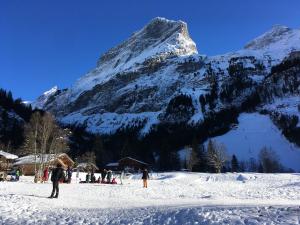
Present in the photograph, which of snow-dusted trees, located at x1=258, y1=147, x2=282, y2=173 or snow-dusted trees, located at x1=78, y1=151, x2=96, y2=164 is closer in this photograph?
snow-dusted trees, located at x1=78, y1=151, x2=96, y2=164

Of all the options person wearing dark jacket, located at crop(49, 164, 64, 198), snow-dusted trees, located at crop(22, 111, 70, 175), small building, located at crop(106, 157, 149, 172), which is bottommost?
person wearing dark jacket, located at crop(49, 164, 64, 198)

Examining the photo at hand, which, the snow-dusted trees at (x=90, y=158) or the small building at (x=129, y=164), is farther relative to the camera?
the small building at (x=129, y=164)

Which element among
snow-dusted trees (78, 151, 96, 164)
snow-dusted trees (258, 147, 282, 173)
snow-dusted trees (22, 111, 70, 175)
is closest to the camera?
snow-dusted trees (22, 111, 70, 175)

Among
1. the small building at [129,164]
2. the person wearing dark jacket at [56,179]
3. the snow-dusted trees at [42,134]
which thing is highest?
the small building at [129,164]

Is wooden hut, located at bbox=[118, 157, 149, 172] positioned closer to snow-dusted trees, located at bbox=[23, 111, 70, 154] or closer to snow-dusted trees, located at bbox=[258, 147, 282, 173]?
snow-dusted trees, located at bbox=[258, 147, 282, 173]

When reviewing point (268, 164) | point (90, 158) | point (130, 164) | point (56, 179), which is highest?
point (90, 158)

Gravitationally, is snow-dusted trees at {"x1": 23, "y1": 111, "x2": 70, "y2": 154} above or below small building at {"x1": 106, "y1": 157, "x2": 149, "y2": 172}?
below

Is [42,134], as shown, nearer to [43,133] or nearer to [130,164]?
[43,133]

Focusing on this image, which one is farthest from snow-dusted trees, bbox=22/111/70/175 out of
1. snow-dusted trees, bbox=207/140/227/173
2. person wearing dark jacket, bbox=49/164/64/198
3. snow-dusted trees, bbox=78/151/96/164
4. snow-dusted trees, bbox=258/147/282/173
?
snow-dusted trees, bbox=258/147/282/173

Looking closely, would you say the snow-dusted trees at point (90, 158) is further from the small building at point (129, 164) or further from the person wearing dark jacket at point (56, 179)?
the person wearing dark jacket at point (56, 179)

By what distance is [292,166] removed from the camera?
176125 millimetres

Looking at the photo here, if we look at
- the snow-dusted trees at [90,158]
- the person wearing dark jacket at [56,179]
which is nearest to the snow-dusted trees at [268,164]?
the snow-dusted trees at [90,158]

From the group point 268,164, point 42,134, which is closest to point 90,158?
point 268,164

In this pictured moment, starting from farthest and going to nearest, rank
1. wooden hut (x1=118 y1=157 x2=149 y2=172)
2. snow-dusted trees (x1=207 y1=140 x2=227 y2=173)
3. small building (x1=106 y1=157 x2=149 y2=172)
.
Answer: small building (x1=106 y1=157 x2=149 y2=172) < wooden hut (x1=118 y1=157 x2=149 y2=172) < snow-dusted trees (x1=207 y1=140 x2=227 y2=173)
